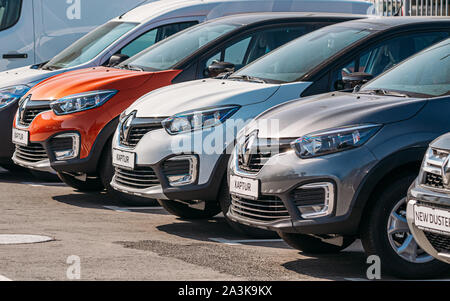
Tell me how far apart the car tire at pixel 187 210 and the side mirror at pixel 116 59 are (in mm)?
2967

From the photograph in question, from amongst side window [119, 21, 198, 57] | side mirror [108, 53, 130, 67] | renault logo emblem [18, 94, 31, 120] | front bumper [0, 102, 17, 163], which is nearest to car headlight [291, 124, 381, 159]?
renault logo emblem [18, 94, 31, 120]

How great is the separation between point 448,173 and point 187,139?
117 inches

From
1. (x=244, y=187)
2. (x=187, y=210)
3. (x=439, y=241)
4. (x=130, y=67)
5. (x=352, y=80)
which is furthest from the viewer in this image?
(x=130, y=67)

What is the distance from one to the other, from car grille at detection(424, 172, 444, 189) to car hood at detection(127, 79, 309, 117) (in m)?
2.67

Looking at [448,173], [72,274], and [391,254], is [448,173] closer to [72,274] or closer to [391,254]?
[391,254]

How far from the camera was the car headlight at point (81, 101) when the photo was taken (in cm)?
993

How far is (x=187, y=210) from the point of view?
907 centimetres

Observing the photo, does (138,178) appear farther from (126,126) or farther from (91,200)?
(91,200)

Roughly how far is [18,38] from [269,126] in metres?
8.51

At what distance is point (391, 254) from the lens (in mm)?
6547

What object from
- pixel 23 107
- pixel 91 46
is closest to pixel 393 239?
pixel 23 107

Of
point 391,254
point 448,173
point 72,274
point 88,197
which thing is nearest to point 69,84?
point 88,197

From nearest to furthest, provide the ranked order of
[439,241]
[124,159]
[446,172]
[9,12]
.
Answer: [446,172], [439,241], [124,159], [9,12]
